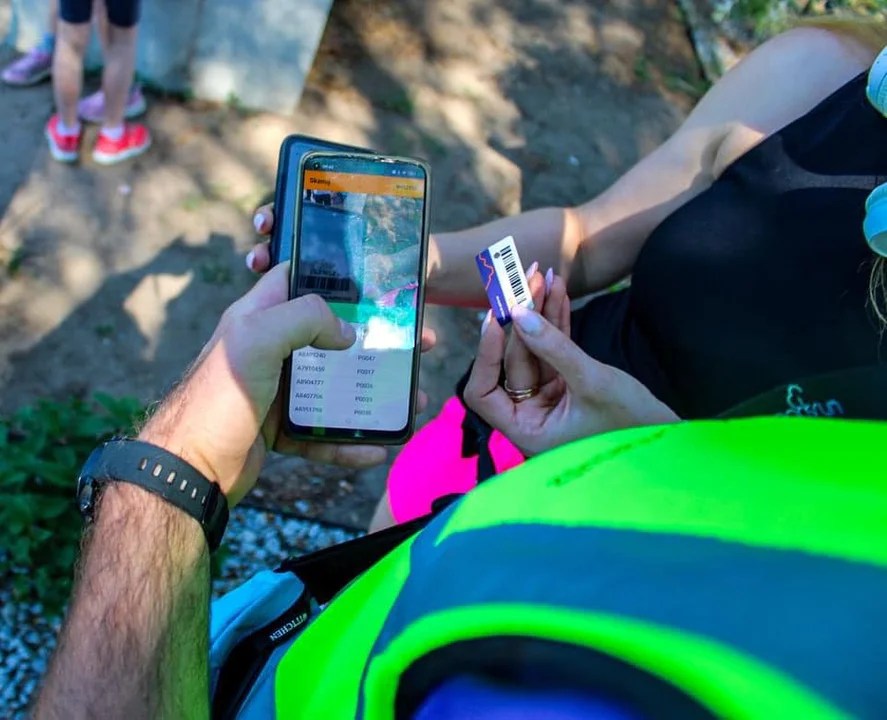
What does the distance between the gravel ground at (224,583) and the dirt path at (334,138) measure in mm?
110

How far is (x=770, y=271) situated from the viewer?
1190mm

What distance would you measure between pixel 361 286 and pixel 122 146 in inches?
85.5

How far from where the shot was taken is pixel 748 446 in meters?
0.55

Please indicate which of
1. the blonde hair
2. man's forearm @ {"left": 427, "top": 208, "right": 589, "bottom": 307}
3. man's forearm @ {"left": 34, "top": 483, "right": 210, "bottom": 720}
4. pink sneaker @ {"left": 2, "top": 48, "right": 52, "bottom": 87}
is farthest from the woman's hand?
pink sneaker @ {"left": 2, "top": 48, "right": 52, "bottom": 87}

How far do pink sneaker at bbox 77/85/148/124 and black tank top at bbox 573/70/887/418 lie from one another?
8.22ft

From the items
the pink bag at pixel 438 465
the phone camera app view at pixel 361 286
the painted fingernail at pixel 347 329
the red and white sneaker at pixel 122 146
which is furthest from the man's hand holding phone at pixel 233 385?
the red and white sneaker at pixel 122 146

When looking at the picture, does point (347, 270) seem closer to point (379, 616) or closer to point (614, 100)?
point (379, 616)

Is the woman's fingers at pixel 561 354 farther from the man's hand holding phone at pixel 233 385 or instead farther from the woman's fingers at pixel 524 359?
the man's hand holding phone at pixel 233 385

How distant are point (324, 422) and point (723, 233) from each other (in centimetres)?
73

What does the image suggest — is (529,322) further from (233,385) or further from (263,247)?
(263,247)

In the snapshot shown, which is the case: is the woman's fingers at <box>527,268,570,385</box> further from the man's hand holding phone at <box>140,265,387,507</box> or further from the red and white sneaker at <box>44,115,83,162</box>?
the red and white sneaker at <box>44,115,83,162</box>

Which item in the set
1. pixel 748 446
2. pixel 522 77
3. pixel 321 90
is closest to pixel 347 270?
pixel 748 446

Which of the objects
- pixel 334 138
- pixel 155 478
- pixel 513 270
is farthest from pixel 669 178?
pixel 334 138

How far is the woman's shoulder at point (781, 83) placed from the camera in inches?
49.3
